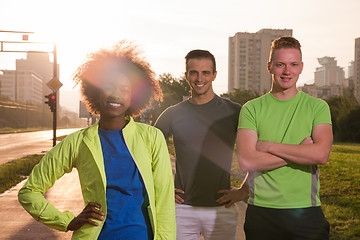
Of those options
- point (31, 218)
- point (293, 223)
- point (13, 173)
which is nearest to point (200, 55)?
point (293, 223)

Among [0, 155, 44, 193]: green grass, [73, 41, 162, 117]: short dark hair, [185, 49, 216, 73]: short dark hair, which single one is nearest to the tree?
[0, 155, 44, 193]: green grass

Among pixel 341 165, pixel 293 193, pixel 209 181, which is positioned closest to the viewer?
pixel 293 193

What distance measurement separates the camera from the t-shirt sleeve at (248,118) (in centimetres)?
330

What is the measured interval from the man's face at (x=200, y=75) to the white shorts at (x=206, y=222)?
97 cm

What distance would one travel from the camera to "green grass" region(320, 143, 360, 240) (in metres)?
7.37

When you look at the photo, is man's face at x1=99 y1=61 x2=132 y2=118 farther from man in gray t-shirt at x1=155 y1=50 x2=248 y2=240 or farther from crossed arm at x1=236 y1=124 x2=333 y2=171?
man in gray t-shirt at x1=155 y1=50 x2=248 y2=240

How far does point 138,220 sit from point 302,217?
1147mm

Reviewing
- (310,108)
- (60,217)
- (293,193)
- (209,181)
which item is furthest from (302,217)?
(60,217)

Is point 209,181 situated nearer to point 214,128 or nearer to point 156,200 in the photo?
point 214,128

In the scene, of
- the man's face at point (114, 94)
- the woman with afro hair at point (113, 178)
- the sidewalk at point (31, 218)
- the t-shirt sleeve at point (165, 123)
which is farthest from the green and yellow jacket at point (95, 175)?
the sidewalk at point (31, 218)

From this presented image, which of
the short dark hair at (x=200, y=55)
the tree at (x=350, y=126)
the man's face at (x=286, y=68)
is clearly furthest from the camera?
the tree at (x=350, y=126)

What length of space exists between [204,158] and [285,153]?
3.15 ft

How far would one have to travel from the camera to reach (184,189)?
3930 millimetres

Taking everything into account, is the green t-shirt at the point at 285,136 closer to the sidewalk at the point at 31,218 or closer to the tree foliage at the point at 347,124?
the sidewalk at the point at 31,218
